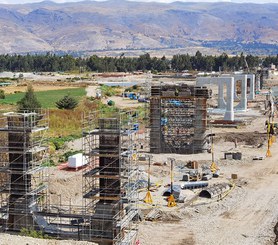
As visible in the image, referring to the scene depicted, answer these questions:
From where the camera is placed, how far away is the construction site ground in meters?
25.3

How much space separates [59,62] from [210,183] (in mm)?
107025

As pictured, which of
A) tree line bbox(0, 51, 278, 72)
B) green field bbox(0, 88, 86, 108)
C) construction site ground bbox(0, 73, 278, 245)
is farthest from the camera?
tree line bbox(0, 51, 278, 72)


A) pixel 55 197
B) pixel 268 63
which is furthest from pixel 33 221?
pixel 268 63

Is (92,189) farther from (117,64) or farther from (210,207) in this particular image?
(117,64)

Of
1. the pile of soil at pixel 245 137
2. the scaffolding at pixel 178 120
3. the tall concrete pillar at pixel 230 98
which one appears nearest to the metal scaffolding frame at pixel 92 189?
the scaffolding at pixel 178 120

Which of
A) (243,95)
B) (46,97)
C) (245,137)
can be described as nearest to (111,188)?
(245,137)

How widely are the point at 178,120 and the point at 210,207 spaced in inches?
571

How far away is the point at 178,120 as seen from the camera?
143 feet

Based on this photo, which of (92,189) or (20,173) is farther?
(92,189)

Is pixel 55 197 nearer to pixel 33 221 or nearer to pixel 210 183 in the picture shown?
pixel 33 221

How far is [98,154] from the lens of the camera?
22719 millimetres

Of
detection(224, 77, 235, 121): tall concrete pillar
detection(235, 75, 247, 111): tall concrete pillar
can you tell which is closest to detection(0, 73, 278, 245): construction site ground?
detection(224, 77, 235, 121): tall concrete pillar

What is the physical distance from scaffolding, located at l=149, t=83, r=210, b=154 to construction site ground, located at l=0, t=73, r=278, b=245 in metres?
1.16

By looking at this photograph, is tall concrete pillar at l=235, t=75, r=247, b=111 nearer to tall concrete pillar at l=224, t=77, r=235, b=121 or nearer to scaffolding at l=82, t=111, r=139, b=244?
tall concrete pillar at l=224, t=77, r=235, b=121
